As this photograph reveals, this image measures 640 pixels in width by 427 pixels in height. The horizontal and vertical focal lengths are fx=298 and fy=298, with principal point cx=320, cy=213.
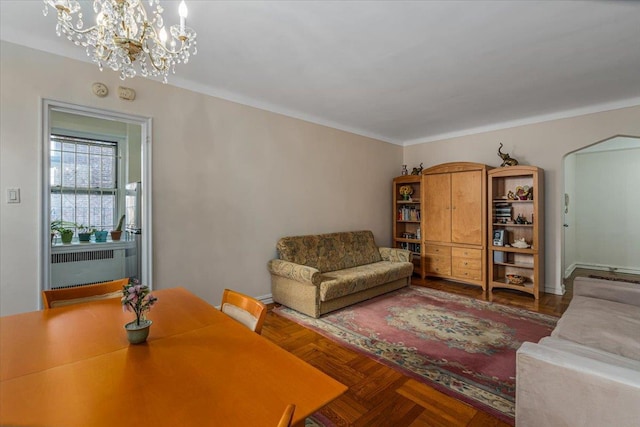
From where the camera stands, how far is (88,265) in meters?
3.73

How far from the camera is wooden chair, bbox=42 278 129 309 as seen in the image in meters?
1.66

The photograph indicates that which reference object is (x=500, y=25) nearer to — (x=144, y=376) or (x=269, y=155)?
(x=269, y=155)

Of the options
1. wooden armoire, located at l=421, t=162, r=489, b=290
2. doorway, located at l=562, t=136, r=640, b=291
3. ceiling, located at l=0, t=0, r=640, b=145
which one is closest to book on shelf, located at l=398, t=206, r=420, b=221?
wooden armoire, located at l=421, t=162, r=489, b=290

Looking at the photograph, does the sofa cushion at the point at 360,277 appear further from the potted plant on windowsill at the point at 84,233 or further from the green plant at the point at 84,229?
the green plant at the point at 84,229

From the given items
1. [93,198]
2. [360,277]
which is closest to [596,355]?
[360,277]

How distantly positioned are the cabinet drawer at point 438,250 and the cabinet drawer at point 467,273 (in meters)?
0.27

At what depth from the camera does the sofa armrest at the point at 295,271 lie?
10.8 feet

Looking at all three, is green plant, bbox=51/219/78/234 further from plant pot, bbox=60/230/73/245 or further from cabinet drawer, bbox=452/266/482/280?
cabinet drawer, bbox=452/266/482/280

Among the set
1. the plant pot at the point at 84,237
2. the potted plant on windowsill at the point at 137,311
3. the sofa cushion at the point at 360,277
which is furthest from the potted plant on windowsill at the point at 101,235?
the potted plant on windowsill at the point at 137,311

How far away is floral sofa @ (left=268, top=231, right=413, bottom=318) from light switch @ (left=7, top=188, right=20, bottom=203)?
2.41m

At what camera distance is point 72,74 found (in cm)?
252

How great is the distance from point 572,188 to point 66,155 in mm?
8702

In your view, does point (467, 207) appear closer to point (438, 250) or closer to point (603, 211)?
point (438, 250)

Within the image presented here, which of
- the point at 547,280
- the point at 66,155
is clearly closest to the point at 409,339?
the point at 547,280
